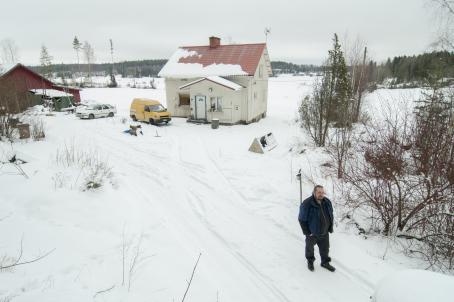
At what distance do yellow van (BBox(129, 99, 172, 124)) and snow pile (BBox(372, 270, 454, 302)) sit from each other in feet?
64.8

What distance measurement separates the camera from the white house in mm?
22250

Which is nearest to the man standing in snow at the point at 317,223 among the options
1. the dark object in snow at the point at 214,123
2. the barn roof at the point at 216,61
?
the dark object in snow at the point at 214,123

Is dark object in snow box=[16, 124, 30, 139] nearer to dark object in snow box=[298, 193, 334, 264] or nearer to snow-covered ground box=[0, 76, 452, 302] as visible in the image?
snow-covered ground box=[0, 76, 452, 302]

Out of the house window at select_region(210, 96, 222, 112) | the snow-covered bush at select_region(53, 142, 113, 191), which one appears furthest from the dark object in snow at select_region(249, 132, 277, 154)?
the house window at select_region(210, 96, 222, 112)

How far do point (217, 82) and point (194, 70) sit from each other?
3888 millimetres

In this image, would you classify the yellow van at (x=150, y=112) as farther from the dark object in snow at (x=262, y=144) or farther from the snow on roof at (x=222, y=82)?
the dark object in snow at (x=262, y=144)

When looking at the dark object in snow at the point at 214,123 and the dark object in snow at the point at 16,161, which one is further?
the dark object in snow at the point at 214,123

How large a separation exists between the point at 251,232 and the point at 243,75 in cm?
1729

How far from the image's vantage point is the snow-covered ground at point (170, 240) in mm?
4750

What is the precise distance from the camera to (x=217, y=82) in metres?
21.6

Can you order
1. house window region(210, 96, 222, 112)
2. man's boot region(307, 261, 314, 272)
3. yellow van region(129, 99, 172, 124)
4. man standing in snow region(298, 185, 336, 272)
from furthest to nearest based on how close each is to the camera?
house window region(210, 96, 222, 112)
yellow van region(129, 99, 172, 124)
man's boot region(307, 261, 314, 272)
man standing in snow region(298, 185, 336, 272)

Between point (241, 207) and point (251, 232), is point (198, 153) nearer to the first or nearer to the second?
point (241, 207)

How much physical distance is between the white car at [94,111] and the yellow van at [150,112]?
200 inches

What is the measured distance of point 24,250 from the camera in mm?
4969
